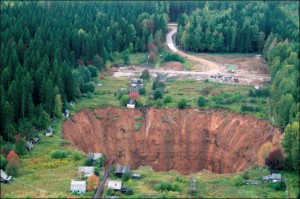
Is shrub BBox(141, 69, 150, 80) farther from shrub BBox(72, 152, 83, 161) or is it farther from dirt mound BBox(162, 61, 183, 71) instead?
shrub BBox(72, 152, 83, 161)

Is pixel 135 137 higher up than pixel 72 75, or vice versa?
pixel 72 75

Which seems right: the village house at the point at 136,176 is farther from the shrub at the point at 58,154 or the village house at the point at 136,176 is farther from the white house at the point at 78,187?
the shrub at the point at 58,154

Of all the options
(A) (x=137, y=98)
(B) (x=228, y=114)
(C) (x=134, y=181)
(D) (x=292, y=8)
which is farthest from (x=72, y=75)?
(D) (x=292, y=8)

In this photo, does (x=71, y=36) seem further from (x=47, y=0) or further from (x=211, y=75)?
(x=47, y=0)

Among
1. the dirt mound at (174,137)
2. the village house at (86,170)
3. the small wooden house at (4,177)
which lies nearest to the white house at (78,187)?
the village house at (86,170)

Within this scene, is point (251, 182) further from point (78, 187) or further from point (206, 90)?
point (206, 90)

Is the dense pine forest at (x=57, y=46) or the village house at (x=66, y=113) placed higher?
the dense pine forest at (x=57, y=46)
